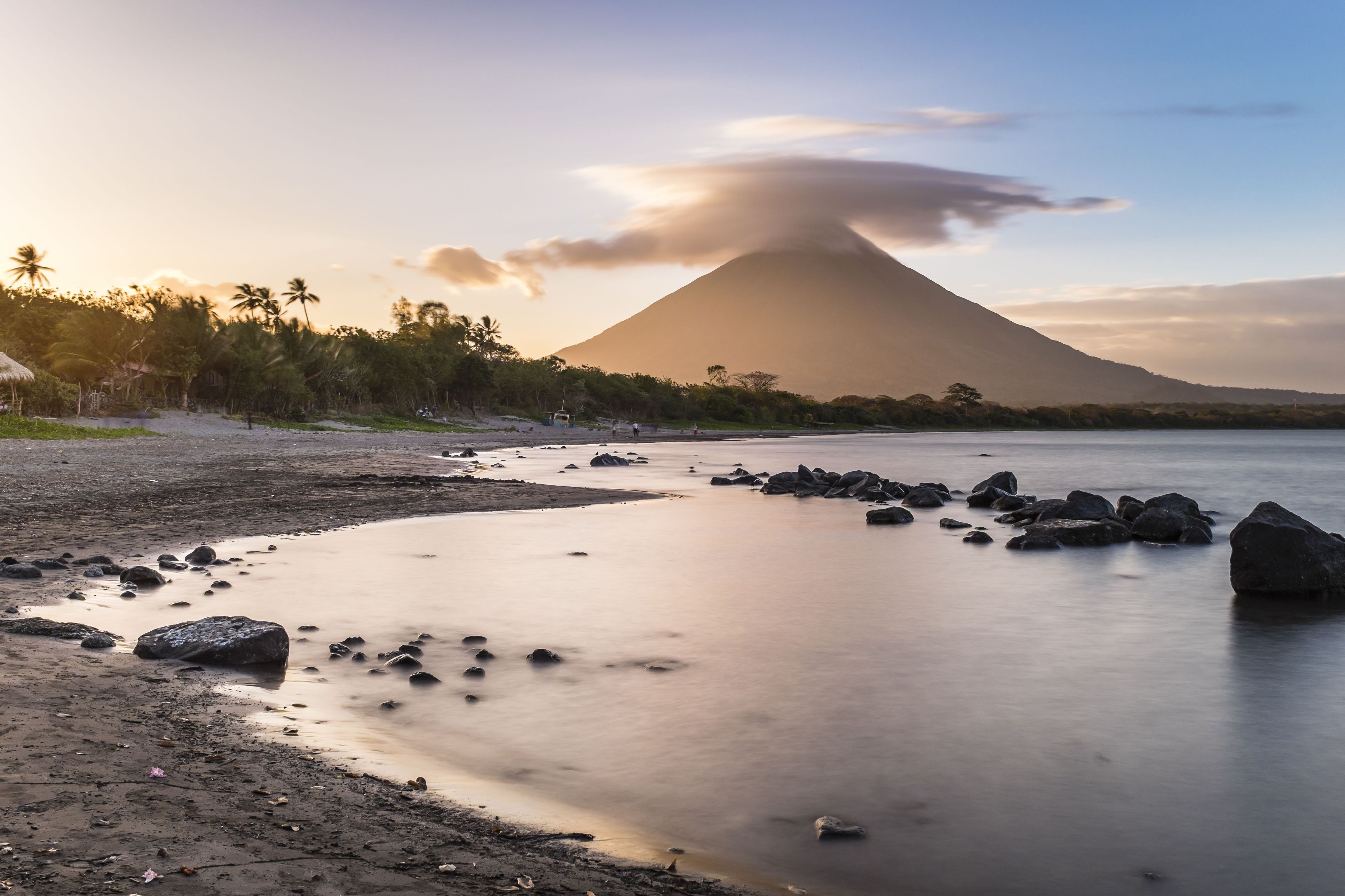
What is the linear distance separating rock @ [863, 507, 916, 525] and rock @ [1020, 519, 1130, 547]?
15.8 ft

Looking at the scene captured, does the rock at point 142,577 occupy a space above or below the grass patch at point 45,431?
below

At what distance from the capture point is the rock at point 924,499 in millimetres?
35594

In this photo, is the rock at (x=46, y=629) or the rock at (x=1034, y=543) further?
the rock at (x=1034, y=543)

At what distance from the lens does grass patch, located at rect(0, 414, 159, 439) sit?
145 feet

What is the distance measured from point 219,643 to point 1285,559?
18.4 m

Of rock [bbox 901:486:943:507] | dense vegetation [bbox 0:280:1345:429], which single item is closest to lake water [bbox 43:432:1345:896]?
Result: rock [bbox 901:486:943:507]

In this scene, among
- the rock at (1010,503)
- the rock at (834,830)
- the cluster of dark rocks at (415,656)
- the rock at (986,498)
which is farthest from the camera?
the rock at (986,498)

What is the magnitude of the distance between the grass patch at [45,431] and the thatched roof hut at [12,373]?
23.4 ft

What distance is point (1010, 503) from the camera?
3406 centimetres

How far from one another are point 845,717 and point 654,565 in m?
10.4

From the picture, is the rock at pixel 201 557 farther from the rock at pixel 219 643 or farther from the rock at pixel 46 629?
the rock at pixel 219 643

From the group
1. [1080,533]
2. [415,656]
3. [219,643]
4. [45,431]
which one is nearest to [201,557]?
[219,643]

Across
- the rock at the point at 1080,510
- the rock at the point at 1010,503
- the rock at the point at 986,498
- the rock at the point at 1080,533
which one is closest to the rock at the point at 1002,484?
the rock at the point at 986,498

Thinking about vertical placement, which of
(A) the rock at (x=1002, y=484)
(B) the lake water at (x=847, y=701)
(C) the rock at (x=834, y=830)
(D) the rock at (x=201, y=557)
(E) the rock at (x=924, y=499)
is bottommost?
(B) the lake water at (x=847, y=701)
